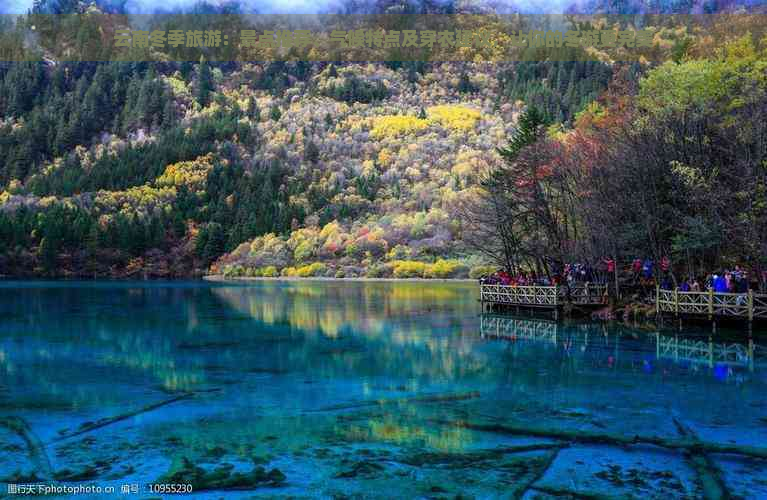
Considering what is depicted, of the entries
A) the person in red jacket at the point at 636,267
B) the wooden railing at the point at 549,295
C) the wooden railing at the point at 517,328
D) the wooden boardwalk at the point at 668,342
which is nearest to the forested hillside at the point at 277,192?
the person in red jacket at the point at 636,267

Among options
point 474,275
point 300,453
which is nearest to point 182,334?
point 300,453

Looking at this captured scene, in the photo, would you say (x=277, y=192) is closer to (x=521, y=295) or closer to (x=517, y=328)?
(x=521, y=295)

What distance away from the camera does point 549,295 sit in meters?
40.8

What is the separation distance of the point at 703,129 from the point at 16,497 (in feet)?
109

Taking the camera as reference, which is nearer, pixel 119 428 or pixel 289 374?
pixel 119 428

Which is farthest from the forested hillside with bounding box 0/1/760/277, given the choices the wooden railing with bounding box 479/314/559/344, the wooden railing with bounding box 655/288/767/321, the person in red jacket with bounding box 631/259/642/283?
the wooden railing with bounding box 655/288/767/321

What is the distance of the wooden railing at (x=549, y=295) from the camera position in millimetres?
40438

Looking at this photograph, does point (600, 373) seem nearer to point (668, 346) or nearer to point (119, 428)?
point (668, 346)

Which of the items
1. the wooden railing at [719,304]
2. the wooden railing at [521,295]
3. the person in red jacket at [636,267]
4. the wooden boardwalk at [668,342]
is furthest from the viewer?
the wooden railing at [521,295]

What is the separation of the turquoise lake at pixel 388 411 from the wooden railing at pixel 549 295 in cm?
549

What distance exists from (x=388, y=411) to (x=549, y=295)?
24388 mm

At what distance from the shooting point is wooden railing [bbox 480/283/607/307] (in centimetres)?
4044

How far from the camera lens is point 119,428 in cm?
1634

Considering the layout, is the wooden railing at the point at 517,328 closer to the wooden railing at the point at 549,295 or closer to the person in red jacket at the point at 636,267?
the wooden railing at the point at 549,295
